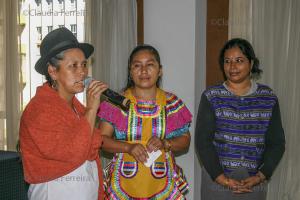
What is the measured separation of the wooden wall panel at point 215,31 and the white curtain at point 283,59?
0.08 m

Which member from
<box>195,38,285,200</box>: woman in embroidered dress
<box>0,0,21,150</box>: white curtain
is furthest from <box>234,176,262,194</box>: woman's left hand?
<box>0,0,21,150</box>: white curtain

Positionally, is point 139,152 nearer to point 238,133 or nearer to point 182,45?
point 238,133

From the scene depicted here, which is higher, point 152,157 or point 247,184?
point 152,157

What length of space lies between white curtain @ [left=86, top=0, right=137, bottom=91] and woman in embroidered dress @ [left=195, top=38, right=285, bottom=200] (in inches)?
48.8

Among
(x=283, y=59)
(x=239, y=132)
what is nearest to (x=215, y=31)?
(x=283, y=59)

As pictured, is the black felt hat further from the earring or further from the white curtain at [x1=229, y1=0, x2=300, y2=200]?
the white curtain at [x1=229, y1=0, x2=300, y2=200]

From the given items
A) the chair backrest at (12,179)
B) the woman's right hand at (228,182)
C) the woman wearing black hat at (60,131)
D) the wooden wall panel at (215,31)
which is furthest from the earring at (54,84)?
the wooden wall panel at (215,31)

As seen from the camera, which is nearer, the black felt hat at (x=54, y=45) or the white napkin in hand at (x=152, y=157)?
the black felt hat at (x=54, y=45)

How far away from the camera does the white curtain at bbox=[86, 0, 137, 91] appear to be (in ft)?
10.00

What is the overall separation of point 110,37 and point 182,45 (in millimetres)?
728

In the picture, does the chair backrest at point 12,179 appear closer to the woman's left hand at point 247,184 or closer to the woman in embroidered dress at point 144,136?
the woman in embroidered dress at point 144,136

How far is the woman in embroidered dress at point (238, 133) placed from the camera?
1935 millimetres

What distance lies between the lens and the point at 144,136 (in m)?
1.88

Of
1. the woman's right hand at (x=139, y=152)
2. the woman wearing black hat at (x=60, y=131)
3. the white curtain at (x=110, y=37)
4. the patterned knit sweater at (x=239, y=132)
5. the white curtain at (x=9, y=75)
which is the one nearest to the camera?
the woman wearing black hat at (x=60, y=131)
